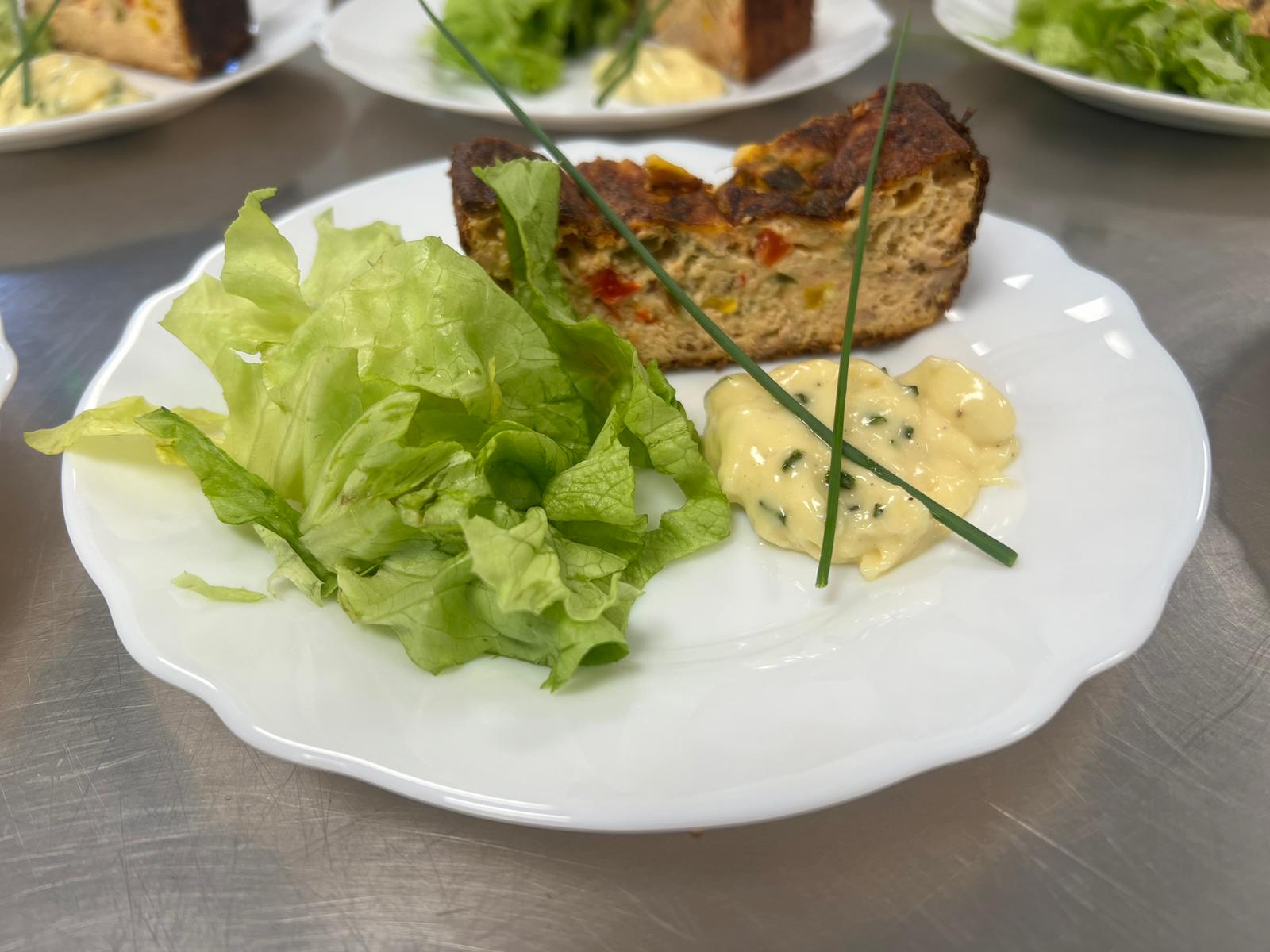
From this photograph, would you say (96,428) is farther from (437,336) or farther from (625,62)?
(625,62)

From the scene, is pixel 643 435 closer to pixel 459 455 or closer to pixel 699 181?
pixel 459 455

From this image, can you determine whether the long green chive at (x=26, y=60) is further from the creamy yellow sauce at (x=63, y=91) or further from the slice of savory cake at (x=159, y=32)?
the slice of savory cake at (x=159, y=32)

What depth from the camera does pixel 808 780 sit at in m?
1.30

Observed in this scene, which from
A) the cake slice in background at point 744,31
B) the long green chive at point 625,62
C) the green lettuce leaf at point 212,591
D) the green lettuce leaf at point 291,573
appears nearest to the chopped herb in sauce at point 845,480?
the green lettuce leaf at point 291,573

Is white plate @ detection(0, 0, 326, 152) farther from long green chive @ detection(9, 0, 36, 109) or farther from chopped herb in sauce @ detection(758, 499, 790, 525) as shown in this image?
chopped herb in sauce @ detection(758, 499, 790, 525)

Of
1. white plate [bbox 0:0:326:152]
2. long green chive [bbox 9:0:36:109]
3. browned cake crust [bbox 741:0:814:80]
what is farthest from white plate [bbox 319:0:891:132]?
Answer: long green chive [bbox 9:0:36:109]

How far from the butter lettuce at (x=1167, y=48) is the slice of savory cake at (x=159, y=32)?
2644mm

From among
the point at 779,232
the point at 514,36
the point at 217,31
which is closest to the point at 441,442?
the point at 779,232

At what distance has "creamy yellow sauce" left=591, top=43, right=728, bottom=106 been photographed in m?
3.09

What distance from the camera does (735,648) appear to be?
5.16 feet

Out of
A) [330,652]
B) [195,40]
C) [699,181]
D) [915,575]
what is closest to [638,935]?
[330,652]

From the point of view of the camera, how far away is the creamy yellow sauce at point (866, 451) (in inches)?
66.4

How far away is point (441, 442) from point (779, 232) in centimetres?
90

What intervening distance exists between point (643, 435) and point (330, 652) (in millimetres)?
648
